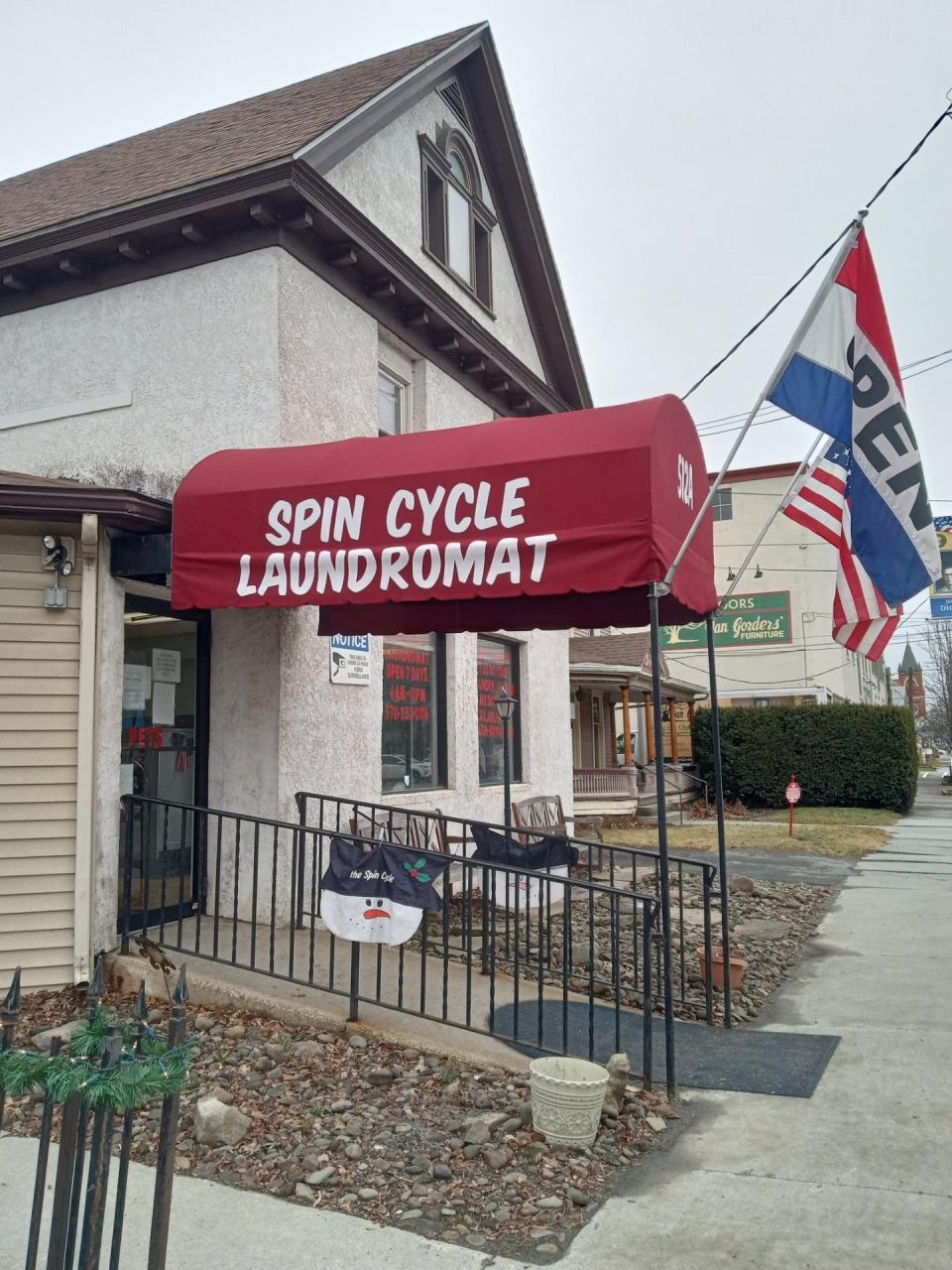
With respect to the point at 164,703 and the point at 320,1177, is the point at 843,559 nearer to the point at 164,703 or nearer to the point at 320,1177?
the point at 320,1177

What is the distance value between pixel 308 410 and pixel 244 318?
2.79 ft

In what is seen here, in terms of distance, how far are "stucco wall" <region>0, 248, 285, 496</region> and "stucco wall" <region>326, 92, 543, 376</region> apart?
5.48 ft

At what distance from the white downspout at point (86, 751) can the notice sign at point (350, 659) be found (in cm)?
204

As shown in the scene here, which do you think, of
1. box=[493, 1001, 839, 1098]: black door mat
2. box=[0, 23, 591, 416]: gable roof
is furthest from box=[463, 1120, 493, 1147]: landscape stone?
box=[0, 23, 591, 416]: gable roof

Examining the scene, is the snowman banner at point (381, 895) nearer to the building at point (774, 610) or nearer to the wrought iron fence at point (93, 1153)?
the wrought iron fence at point (93, 1153)

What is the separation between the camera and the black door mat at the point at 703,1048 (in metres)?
5.23

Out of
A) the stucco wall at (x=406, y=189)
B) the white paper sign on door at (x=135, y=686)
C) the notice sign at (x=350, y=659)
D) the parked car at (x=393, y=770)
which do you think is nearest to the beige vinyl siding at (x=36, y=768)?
the white paper sign on door at (x=135, y=686)

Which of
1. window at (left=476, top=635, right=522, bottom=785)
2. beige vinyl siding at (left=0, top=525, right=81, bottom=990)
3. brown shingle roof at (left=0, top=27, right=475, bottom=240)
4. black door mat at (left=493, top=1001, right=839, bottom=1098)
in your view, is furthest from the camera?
window at (left=476, top=635, right=522, bottom=785)

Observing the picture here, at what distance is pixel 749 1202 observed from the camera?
385cm

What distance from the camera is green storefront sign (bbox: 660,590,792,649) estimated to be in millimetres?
36969

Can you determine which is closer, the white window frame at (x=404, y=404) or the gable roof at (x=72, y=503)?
the gable roof at (x=72, y=503)

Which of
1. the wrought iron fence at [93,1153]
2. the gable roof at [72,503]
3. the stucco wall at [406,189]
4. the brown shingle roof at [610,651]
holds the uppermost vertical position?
the stucco wall at [406,189]

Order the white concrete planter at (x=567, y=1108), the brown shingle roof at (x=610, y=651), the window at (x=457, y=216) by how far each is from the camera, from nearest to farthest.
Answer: the white concrete planter at (x=567, y=1108) < the window at (x=457, y=216) < the brown shingle roof at (x=610, y=651)

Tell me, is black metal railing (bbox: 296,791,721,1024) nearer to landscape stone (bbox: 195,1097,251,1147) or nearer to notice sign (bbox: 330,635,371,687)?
notice sign (bbox: 330,635,371,687)
